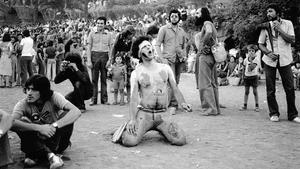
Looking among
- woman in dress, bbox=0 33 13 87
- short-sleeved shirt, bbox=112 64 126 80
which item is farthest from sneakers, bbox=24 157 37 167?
woman in dress, bbox=0 33 13 87

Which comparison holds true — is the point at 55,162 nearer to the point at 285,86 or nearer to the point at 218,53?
the point at 218,53

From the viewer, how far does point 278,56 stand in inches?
313

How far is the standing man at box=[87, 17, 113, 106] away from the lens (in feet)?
34.2

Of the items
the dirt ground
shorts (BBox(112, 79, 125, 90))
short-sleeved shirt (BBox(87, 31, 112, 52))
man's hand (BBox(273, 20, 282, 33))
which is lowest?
the dirt ground

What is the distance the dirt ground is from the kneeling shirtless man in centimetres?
18

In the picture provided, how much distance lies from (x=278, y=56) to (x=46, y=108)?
4.51m

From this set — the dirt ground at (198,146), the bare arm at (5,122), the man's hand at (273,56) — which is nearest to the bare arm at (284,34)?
the man's hand at (273,56)

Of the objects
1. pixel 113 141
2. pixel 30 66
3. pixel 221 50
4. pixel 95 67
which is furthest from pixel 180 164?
pixel 30 66

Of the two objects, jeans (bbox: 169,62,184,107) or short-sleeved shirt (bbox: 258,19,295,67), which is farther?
jeans (bbox: 169,62,184,107)

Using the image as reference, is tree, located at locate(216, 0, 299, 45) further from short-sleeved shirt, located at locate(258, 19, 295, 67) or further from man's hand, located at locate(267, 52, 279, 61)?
man's hand, located at locate(267, 52, 279, 61)

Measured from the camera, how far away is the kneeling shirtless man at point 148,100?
6.18 m

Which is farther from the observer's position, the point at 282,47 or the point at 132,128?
the point at 282,47

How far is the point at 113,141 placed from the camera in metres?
6.34

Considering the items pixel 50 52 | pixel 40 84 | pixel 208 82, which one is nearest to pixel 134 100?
pixel 40 84
